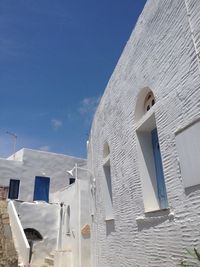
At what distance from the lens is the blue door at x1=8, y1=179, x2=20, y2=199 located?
16381 mm

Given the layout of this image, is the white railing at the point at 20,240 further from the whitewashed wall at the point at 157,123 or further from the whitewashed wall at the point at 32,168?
the whitewashed wall at the point at 32,168

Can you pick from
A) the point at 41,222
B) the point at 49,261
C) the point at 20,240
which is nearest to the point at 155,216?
the point at 20,240

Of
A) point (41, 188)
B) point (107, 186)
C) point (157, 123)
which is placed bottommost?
point (107, 186)

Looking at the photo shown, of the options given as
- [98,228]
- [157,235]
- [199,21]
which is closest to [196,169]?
[157,235]

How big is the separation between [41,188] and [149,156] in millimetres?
13921

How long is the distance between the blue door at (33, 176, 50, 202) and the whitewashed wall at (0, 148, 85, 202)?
271 millimetres

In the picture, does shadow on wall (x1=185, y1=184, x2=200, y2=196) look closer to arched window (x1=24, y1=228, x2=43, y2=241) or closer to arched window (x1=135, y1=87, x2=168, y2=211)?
arched window (x1=135, y1=87, x2=168, y2=211)

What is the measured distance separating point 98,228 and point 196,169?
5365 mm

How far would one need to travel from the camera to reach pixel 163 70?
4.35 metres

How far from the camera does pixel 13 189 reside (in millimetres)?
16531

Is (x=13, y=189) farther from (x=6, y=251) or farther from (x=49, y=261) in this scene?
(x=6, y=251)

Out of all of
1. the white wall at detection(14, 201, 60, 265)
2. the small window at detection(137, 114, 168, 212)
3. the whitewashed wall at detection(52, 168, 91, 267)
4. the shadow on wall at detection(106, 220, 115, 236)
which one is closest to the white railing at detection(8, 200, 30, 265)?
the white wall at detection(14, 201, 60, 265)

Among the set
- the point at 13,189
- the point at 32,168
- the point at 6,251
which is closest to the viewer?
the point at 6,251

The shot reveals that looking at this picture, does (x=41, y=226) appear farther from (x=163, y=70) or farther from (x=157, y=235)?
(x=163, y=70)
